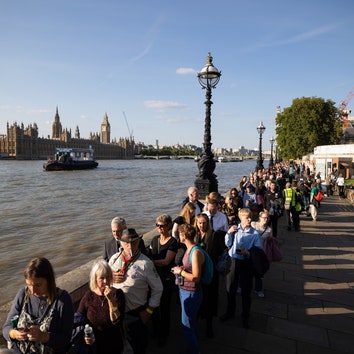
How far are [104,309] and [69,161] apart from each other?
69.3m

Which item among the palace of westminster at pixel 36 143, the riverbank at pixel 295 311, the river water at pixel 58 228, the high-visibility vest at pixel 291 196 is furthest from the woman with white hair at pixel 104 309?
the palace of westminster at pixel 36 143

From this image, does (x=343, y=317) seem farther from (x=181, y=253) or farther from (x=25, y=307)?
(x=25, y=307)

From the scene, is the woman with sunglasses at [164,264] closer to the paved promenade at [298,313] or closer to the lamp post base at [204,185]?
the paved promenade at [298,313]

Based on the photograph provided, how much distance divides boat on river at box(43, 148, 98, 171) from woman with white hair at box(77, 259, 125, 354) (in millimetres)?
63833

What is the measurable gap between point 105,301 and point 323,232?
326 inches

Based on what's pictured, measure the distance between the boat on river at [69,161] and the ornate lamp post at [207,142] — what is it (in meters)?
58.3

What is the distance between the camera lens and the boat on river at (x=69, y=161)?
206 feet

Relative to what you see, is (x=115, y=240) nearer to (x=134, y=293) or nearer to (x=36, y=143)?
(x=134, y=293)

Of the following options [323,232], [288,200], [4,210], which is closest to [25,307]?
[288,200]

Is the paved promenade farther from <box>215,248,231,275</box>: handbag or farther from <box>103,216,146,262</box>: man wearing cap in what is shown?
<box>103,216,146,262</box>: man wearing cap

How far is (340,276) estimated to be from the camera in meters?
5.87

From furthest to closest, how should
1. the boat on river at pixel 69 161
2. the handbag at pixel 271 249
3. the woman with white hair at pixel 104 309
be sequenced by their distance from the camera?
the boat on river at pixel 69 161 → the handbag at pixel 271 249 → the woman with white hair at pixel 104 309

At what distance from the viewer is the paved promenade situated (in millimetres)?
3656

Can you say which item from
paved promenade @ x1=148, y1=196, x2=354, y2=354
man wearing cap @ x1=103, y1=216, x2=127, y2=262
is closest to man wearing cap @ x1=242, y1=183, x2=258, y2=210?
paved promenade @ x1=148, y1=196, x2=354, y2=354
